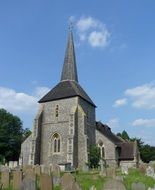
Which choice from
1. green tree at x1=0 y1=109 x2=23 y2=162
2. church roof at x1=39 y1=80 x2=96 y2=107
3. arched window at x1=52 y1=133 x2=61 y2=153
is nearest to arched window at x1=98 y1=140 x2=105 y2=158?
arched window at x1=52 y1=133 x2=61 y2=153

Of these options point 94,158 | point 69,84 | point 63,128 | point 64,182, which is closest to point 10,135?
point 69,84

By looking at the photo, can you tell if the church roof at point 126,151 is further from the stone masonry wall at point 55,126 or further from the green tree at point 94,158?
the stone masonry wall at point 55,126

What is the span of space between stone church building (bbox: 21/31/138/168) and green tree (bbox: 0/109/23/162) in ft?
30.3

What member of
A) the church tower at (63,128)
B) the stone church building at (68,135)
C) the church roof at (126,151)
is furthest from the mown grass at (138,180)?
the church roof at (126,151)

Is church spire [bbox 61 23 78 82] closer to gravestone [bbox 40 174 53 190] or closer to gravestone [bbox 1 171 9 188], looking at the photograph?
gravestone [bbox 1 171 9 188]

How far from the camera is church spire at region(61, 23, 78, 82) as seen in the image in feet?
130

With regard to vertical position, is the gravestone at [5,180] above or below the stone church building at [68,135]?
below

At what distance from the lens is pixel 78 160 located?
32250 mm

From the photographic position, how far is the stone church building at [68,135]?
32.7 m

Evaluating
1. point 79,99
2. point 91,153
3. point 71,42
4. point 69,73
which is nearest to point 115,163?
point 91,153

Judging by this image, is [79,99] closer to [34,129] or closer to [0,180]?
[34,129]

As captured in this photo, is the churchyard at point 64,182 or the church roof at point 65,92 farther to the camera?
the church roof at point 65,92

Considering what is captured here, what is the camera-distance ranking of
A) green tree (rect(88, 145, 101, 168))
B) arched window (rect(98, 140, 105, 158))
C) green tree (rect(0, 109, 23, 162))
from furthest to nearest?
green tree (rect(0, 109, 23, 162)) < arched window (rect(98, 140, 105, 158)) < green tree (rect(88, 145, 101, 168))

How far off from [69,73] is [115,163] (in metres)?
13.1
